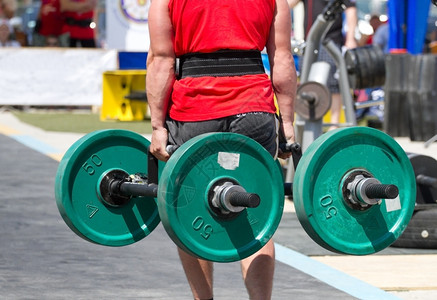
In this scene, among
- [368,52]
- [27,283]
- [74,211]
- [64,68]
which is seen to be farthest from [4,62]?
[74,211]

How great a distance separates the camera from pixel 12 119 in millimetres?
18516

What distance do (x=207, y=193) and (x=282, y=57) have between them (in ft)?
2.53

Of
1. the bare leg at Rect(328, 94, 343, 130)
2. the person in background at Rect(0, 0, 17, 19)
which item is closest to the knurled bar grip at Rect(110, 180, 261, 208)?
the bare leg at Rect(328, 94, 343, 130)

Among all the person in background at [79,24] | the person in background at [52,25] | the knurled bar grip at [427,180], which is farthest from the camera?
the person in background at [52,25]

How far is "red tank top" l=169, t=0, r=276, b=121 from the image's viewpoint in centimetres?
464

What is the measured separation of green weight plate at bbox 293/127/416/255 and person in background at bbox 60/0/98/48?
17.1 meters

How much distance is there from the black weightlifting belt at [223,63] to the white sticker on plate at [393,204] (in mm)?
755

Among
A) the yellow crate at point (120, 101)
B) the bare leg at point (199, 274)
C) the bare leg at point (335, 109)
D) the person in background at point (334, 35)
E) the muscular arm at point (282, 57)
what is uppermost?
the muscular arm at point (282, 57)

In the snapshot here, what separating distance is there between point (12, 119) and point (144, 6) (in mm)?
3675

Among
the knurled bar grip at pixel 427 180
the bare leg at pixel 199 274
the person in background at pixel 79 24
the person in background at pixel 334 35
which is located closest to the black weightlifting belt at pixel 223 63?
the bare leg at pixel 199 274

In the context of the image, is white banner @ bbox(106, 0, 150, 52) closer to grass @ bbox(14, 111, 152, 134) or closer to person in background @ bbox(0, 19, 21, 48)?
grass @ bbox(14, 111, 152, 134)

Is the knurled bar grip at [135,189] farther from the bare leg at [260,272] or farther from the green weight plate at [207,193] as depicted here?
the bare leg at [260,272]

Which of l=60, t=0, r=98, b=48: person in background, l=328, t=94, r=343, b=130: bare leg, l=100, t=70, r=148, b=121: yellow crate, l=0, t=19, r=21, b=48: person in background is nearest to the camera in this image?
l=328, t=94, r=343, b=130: bare leg

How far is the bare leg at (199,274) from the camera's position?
16.4ft
